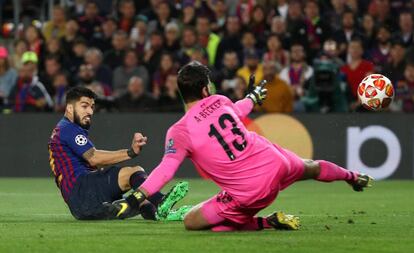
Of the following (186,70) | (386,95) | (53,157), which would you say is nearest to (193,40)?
(386,95)

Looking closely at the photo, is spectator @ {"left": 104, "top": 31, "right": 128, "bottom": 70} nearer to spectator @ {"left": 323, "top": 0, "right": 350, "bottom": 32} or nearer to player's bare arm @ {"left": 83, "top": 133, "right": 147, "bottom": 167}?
spectator @ {"left": 323, "top": 0, "right": 350, "bottom": 32}

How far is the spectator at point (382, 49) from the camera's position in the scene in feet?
68.3

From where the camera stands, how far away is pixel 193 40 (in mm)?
21906

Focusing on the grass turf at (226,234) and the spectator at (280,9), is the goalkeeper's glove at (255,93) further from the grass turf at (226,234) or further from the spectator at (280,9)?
the spectator at (280,9)

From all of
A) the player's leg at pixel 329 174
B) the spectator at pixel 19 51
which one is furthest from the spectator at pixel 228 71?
the player's leg at pixel 329 174

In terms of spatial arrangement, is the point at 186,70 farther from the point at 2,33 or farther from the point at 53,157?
the point at 2,33

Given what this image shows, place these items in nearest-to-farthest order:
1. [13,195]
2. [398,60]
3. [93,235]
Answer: [93,235] → [13,195] → [398,60]

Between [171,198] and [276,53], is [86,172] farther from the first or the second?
[276,53]

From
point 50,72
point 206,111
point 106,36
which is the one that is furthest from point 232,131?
point 106,36

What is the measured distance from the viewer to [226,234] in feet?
33.3

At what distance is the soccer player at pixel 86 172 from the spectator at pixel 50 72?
32.5ft

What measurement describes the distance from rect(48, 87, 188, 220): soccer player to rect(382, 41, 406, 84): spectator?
382 inches

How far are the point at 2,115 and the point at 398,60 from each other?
734 cm

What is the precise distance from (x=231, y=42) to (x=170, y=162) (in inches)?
468
